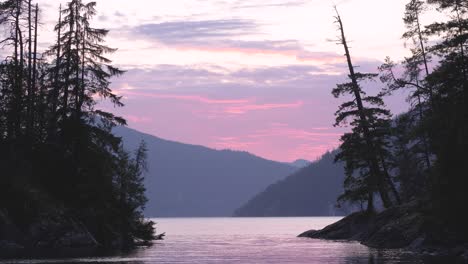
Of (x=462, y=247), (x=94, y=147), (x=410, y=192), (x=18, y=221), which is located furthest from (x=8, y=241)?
(x=410, y=192)

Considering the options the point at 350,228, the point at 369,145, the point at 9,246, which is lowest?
the point at 9,246

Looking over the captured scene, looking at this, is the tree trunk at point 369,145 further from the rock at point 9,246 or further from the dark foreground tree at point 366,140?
the rock at point 9,246

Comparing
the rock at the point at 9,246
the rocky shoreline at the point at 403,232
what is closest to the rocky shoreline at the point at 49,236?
the rock at the point at 9,246

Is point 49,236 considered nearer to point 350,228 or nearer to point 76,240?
point 76,240

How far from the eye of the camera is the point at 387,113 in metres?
63.4

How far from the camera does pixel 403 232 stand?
5006 centimetres

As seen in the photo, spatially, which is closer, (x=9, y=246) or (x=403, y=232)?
(x=9, y=246)

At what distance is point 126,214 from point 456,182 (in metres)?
34.4

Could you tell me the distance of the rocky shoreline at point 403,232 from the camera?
136 ft

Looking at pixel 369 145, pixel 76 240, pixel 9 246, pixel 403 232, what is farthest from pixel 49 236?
pixel 369 145

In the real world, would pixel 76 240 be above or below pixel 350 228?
below

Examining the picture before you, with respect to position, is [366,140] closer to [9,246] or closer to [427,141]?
[427,141]

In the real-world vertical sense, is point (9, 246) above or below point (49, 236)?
below

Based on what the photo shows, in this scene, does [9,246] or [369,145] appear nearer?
[9,246]
